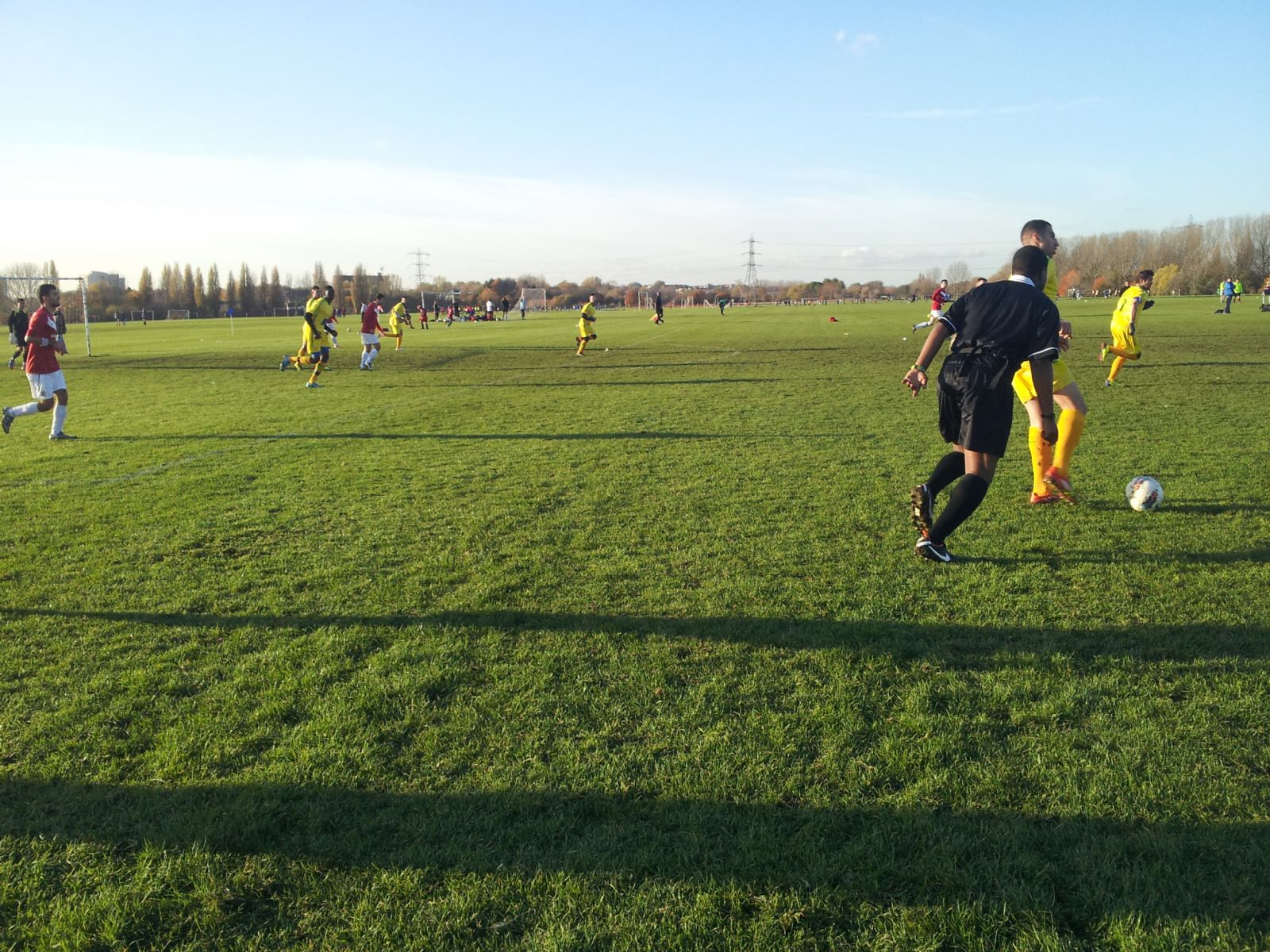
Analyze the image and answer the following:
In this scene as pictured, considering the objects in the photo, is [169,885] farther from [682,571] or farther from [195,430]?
[195,430]

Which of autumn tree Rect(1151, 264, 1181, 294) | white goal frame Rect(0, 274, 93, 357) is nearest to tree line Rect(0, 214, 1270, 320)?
autumn tree Rect(1151, 264, 1181, 294)

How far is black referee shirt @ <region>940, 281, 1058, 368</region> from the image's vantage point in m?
5.41

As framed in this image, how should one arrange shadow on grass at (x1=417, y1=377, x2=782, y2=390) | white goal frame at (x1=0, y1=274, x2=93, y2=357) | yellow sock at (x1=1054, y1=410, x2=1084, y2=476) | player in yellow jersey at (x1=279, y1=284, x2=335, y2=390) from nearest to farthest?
1. yellow sock at (x1=1054, y1=410, x2=1084, y2=476)
2. shadow on grass at (x1=417, y1=377, x2=782, y2=390)
3. player in yellow jersey at (x1=279, y1=284, x2=335, y2=390)
4. white goal frame at (x1=0, y1=274, x2=93, y2=357)

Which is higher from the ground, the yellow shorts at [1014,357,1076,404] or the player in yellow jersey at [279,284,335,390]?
the player in yellow jersey at [279,284,335,390]

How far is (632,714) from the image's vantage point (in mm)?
3691

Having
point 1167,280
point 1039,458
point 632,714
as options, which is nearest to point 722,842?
point 632,714

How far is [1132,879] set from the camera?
2598 millimetres

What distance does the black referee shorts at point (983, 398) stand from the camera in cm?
546

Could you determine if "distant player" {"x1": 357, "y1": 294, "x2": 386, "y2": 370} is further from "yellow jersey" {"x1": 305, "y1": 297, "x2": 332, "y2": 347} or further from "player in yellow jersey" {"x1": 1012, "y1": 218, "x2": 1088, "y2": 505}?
"player in yellow jersey" {"x1": 1012, "y1": 218, "x2": 1088, "y2": 505}

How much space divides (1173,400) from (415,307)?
95.2 metres

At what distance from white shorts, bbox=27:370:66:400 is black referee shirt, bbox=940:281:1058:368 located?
443 inches

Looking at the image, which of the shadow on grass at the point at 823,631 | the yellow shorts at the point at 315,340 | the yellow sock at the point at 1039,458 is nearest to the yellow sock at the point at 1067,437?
the yellow sock at the point at 1039,458

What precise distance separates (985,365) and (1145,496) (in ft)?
8.05

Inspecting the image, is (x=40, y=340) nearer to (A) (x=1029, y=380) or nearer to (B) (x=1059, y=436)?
(A) (x=1029, y=380)
